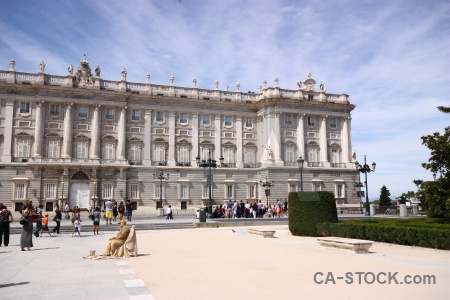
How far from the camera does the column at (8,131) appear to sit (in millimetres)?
41531

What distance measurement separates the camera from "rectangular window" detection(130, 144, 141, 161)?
46281mm

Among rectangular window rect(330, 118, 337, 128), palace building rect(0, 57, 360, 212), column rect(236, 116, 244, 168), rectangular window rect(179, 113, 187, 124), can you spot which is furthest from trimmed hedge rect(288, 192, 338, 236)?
rectangular window rect(330, 118, 337, 128)

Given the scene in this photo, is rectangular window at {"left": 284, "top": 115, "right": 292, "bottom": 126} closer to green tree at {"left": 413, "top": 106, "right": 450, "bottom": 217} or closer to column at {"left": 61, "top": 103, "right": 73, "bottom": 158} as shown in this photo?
column at {"left": 61, "top": 103, "right": 73, "bottom": 158}

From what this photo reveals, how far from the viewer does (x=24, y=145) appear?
42.6 m

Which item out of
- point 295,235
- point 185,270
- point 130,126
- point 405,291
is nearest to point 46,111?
point 130,126

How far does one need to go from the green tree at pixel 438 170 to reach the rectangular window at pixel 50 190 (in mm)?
36051

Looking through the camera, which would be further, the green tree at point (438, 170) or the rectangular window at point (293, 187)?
the rectangular window at point (293, 187)

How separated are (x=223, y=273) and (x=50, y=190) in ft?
121

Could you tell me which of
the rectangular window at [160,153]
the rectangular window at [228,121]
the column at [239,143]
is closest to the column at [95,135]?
the rectangular window at [160,153]

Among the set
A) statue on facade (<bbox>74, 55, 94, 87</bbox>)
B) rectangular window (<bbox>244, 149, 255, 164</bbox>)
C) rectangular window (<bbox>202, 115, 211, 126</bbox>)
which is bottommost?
rectangular window (<bbox>244, 149, 255, 164</bbox>)

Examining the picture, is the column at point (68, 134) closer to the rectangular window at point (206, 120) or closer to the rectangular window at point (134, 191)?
the rectangular window at point (134, 191)

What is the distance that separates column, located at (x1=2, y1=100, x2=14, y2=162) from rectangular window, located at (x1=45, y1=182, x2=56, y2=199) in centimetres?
474

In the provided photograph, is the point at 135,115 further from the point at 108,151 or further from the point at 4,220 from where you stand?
the point at 4,220

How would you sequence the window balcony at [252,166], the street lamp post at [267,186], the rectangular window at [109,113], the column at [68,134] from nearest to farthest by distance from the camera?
1. the column at [68,134]
2. the street lamp post at [267,186]
3. the rectangular window at [109,113]
4. the window balcony at [252,166]
